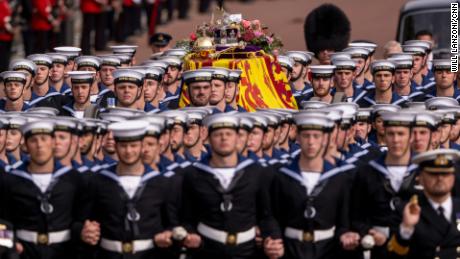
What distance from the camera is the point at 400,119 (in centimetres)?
1909

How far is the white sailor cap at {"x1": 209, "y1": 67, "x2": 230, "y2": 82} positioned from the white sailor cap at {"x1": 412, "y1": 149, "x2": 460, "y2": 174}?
5357 millimetres

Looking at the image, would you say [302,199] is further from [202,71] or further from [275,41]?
[275,41]

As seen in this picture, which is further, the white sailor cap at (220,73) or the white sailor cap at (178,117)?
the white sailor cap at (220,73)

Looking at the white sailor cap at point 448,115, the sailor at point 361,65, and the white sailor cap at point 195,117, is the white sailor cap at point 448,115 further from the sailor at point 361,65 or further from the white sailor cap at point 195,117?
the sailor at point 361,65

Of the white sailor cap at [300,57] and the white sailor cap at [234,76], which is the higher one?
the white sailor cap at [234,76]

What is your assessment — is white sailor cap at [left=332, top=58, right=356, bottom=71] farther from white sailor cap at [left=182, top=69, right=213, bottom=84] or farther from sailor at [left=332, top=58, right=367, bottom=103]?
white sailor cap at [left=182, top=69, right=213, bottom=84]

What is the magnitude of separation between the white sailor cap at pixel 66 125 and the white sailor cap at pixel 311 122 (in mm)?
2192

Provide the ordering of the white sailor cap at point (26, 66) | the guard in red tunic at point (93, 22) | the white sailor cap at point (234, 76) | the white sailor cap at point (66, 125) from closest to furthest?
the white sailor cap at point (66, 125)
the white sailor cap at point (234, 76)
the white sailor cap at point (26, 66)
the guard in red tunic at point (93, 22)

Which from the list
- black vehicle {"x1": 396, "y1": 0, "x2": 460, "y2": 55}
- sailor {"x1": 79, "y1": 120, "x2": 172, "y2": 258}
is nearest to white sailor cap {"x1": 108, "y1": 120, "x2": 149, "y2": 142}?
sailor {"x1": 79, "y1": 120, "x2": 172, "y2": 258}

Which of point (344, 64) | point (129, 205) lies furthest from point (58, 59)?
point (129, 205)

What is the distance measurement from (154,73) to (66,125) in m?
4.97

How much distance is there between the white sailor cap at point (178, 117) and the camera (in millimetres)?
20828

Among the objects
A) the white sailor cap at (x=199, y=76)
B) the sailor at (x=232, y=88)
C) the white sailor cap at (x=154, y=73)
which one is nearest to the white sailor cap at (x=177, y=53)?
the white sailor cap at (x=154, y=73)

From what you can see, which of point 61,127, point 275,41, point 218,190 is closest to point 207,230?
point 218,190
